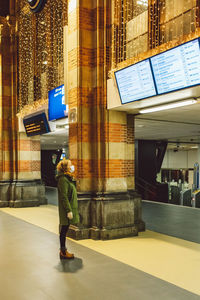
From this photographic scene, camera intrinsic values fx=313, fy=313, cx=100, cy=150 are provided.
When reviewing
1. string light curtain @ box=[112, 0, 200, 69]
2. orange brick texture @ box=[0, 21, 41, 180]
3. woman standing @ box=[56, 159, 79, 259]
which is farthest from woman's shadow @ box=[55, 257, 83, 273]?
orange brick texture @ box=[0, 21, 41, 180]

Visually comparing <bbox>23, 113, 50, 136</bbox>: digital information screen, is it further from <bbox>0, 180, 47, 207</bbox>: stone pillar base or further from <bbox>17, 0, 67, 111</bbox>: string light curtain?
<bbox>0, 180, 47, 207</bbox>: stone pillar base

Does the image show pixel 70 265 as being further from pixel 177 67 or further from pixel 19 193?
pixel 19 193

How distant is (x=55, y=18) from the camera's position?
1084 cm

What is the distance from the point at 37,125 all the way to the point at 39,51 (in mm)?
3094

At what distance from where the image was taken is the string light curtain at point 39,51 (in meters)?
10.8

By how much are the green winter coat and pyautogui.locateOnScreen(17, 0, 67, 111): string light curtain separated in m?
5.30

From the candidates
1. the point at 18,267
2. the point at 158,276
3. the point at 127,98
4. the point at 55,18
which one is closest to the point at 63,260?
the point at 18,267

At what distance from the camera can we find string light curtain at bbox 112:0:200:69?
7074 millimetres

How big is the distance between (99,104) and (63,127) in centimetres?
341

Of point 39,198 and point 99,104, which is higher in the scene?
point 99,104

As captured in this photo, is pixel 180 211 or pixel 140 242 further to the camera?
pixel 180 211

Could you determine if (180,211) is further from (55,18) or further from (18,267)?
(55,18)

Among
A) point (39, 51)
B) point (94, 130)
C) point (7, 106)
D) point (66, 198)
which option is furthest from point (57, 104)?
point (7, 106)

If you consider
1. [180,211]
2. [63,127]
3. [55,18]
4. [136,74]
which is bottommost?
[180,211]
